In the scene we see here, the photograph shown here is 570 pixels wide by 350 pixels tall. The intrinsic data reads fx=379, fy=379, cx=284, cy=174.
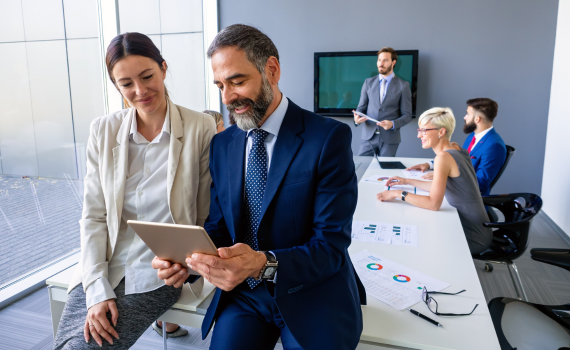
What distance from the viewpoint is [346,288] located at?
46.3 inches

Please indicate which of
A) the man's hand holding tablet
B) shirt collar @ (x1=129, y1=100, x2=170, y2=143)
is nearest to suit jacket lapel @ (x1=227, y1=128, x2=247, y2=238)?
the man's hand holding tablet

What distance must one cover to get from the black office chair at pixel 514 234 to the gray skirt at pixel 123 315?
1.92 meters

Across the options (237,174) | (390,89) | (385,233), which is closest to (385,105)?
(390,89)

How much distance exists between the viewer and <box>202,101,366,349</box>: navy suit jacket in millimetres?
1096

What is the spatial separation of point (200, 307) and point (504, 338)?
1151 millimetres

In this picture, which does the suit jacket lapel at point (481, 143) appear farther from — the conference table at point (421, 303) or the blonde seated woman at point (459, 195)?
the conference table at point (421, 303)

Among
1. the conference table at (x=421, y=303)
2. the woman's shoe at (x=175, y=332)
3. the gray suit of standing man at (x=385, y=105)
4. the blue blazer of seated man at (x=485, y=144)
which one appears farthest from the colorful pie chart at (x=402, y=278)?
the gray suit of standing man at (x=385, y=105)

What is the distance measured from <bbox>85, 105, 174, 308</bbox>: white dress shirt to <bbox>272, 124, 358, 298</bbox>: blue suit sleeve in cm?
62

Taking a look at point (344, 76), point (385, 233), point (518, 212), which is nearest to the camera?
point (385, 233)

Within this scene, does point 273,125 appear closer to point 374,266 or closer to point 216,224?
point 216,224

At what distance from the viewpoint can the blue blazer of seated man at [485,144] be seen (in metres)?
3.17

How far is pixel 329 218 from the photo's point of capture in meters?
1.12

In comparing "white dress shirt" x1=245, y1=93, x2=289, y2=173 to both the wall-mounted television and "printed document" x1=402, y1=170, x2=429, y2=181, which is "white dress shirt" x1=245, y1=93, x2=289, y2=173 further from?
the wall-mounted television

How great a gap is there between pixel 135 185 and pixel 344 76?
14.6 ft
